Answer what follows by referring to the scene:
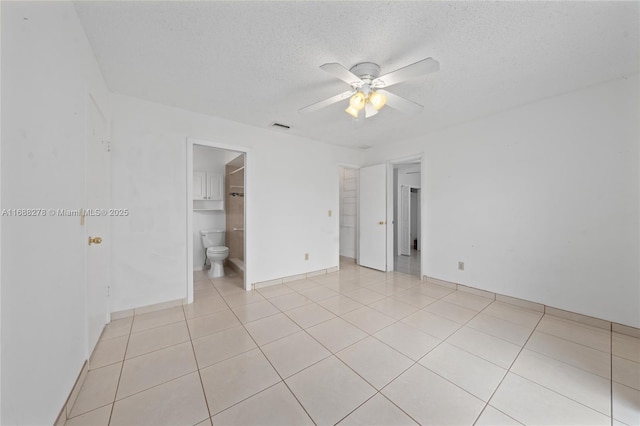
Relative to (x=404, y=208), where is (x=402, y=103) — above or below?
above

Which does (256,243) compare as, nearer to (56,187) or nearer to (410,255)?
(56,187)

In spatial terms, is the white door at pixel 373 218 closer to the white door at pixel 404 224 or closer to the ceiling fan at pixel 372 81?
the white door at pixel 404 224

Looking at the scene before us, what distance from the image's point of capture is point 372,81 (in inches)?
75.9

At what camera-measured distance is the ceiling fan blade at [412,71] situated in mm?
1525

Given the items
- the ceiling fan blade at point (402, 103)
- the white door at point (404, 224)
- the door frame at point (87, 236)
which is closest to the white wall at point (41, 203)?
the door frame at point (87, 236)

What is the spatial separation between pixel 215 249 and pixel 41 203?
9.51 feet

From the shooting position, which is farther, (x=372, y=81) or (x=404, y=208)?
(x=404, y=208)

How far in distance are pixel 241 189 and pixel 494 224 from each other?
150 inches

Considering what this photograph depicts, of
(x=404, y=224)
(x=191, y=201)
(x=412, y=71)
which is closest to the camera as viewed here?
(x=412, y=71)

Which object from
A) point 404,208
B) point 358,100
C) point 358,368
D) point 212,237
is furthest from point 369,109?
point 404,208

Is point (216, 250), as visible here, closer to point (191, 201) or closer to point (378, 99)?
point (191, 201)

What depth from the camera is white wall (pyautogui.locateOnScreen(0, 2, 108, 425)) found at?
85 centimetres

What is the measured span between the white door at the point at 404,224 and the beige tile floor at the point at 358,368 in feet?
10.6

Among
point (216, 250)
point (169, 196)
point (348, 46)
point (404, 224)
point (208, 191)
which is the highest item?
point (348, 46)
